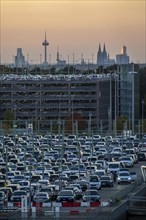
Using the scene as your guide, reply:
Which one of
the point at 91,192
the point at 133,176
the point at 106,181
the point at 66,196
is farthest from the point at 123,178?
the point at 66,196

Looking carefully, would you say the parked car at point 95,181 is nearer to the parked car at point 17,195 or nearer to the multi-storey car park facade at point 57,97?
the parked car at point 17,195

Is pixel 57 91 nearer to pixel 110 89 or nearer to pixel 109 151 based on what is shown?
pixel 110 89

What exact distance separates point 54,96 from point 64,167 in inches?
862

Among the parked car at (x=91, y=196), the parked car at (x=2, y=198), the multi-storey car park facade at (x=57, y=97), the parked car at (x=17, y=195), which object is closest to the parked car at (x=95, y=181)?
the parked car at (x=91, y=196)

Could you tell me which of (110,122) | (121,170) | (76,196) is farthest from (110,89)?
(76,196)

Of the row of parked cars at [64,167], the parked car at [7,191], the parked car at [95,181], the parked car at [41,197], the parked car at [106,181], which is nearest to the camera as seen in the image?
the parked car at [41,197]

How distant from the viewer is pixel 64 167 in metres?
29.7

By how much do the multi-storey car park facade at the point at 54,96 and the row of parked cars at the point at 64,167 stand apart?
10775 millimetres

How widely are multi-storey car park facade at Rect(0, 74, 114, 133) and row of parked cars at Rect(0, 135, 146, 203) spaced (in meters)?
10.8

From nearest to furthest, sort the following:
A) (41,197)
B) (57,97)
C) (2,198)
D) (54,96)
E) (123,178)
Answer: (2,198)
(41,197)
(123,178)
(57,97)
(54,96)

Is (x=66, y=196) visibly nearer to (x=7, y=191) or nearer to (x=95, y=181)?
(x=7, y=191)

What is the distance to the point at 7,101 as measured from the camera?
51.7 m

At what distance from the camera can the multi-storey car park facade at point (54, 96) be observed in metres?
50.1

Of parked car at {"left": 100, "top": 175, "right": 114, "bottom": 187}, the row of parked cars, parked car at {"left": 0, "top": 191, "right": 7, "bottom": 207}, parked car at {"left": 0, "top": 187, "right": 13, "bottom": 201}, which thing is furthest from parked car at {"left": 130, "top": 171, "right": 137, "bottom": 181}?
parked car at {"left": 0, "top": 191, "right": 7, "bottom": 207}
